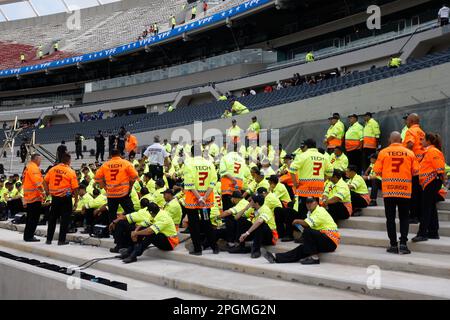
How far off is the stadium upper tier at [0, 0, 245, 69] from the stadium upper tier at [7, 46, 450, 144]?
1182 centimetres

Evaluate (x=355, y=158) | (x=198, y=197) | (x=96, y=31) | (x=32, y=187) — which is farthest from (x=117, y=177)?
(x=96, y=31)

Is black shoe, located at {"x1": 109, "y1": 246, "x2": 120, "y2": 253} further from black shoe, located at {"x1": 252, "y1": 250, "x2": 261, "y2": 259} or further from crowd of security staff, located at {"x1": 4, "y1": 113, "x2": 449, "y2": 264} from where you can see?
black shoe, located at {"x1": 252, "y1": 250, "x2": 261, "y2": 259}

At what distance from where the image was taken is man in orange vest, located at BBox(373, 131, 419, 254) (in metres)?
7.45

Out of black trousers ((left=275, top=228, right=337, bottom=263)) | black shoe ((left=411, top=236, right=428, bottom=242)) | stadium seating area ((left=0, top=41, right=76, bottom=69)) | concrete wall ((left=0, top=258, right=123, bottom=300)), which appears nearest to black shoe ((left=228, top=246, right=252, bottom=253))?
black trousers ((left=275, top=228, right=337, bottom=263))

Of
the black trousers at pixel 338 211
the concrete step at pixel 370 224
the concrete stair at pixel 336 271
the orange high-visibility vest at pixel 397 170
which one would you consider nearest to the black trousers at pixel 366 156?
the concrete step at pixel 370 224

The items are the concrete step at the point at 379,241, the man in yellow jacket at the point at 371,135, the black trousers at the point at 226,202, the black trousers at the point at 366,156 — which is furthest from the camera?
the black trousers at the point at 366,156

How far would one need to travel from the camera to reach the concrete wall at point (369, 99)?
43.2 feet

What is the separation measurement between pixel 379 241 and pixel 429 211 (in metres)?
0.83

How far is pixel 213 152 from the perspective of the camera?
51.2ft

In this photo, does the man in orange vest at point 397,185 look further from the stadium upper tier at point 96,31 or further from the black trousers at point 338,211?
the stadium upper tier at point 96,31

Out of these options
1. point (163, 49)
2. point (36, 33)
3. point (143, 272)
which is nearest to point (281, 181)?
point (143, 272)

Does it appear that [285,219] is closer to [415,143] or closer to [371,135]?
[415,143]

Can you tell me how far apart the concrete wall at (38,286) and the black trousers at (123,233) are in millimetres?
1890
